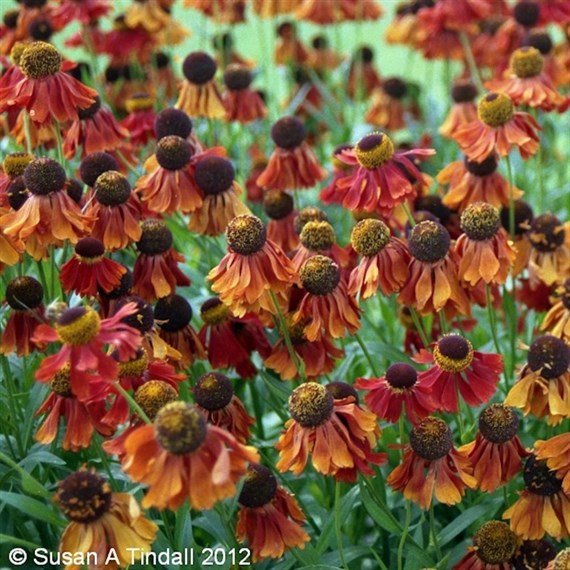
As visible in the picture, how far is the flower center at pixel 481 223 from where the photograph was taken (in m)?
1.52

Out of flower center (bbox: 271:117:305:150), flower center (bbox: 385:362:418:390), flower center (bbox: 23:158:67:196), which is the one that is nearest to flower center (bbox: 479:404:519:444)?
flower center (bbox: 385:362:418:390)

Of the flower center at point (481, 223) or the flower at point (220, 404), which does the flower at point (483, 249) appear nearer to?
the flower center at point (481, 223)

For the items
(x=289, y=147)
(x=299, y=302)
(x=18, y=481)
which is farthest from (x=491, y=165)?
(x=18, y=481)

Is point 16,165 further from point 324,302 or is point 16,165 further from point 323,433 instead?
point 323,433

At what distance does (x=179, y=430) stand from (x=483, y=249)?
2.06 feet

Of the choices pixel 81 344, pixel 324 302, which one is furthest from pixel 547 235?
pixel 81 344

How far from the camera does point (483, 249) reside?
1.51 m

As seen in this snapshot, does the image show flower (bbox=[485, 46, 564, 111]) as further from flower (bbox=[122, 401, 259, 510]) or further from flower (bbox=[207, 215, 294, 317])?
flower (bbox=[122, 401, 259, 510])

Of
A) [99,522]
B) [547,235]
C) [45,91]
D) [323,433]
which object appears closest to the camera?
[99,522]

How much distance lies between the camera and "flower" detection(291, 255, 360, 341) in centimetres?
145

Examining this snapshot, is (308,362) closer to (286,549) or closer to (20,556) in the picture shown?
(286,549)

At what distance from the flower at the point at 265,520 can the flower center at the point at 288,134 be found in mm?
786
